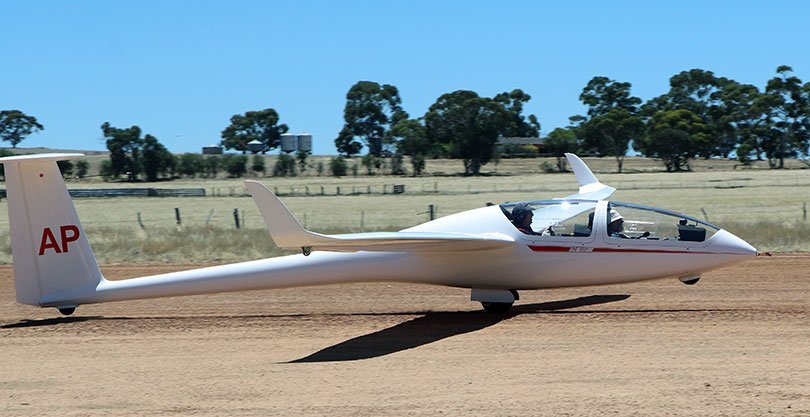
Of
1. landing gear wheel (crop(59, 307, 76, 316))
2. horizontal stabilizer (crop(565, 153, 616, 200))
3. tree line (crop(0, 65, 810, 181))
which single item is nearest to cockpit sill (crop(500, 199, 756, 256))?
horizontal stabilizer (crop(565, 153, 616, 200))

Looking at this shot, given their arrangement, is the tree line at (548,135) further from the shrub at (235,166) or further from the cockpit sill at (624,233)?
the cockpit sill at (624,233)

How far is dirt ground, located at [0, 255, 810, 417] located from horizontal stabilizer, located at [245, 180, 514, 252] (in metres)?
1.21

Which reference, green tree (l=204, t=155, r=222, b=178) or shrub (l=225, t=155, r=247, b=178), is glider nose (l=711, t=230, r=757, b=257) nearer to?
green tree (l=204, t=155, r=222, b=178)

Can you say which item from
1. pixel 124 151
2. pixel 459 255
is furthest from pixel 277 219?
pixel 124 151

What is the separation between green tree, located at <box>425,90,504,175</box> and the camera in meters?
125

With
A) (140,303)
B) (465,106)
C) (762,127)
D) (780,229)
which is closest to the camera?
(140,303)

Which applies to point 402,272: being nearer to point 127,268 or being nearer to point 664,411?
point 664,411

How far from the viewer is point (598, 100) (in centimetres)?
18350

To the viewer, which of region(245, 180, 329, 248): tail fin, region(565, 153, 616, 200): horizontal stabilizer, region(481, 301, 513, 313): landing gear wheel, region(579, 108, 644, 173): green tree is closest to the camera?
region(245, 180, 329, 248): tail fin

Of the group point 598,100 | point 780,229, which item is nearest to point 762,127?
A: point 598,100

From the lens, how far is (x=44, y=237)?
15703 millimetres

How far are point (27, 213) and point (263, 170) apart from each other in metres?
115

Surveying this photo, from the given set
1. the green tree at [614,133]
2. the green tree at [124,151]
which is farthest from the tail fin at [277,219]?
the green tree at [614,133]

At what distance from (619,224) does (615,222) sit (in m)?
0.07
